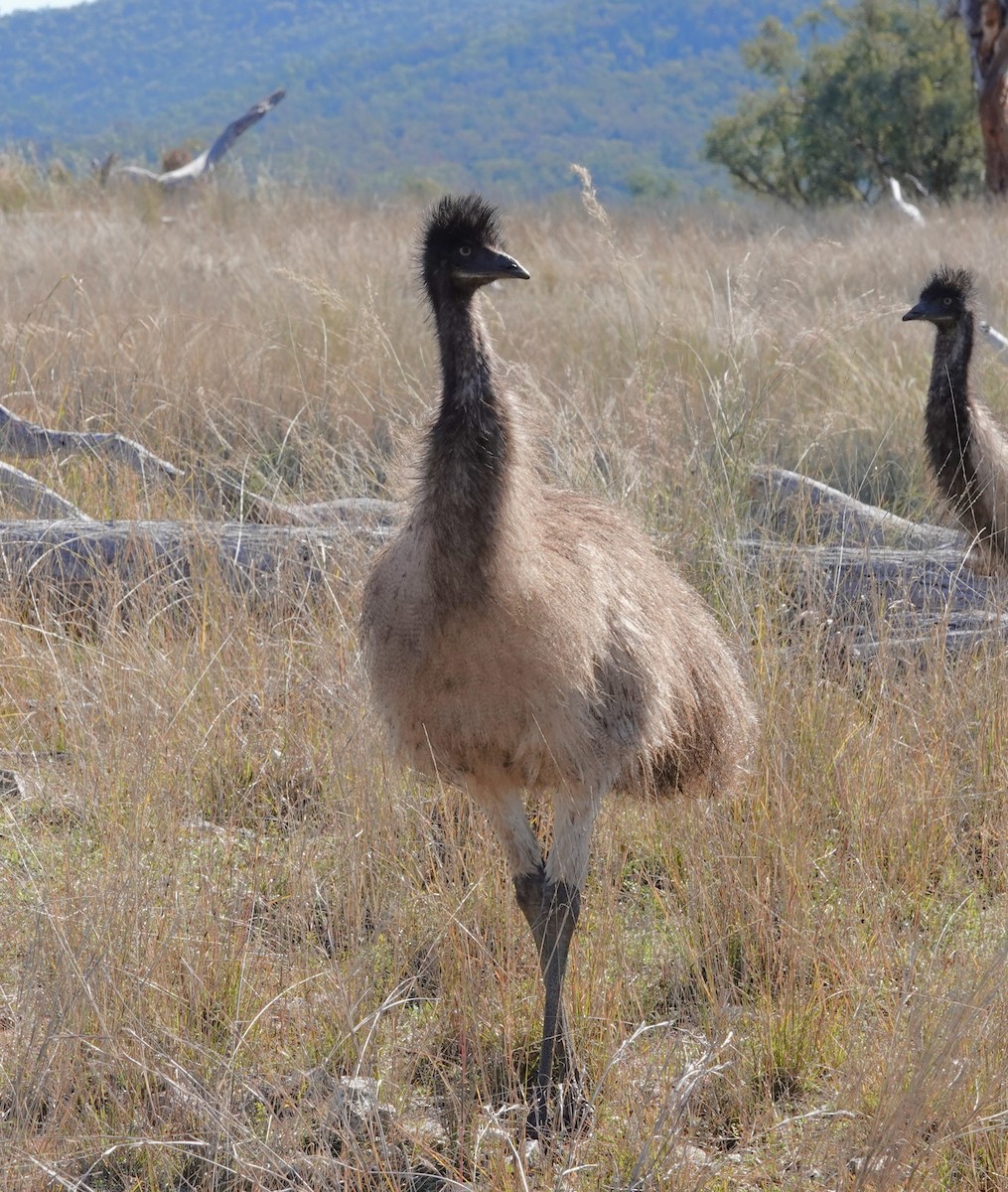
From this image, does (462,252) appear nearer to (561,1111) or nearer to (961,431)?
(561,1111)

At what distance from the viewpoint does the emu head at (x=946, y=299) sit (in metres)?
5.06

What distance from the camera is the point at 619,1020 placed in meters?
3.01

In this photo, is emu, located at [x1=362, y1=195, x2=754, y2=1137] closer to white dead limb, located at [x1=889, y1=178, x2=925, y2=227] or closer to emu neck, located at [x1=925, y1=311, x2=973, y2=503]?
emu neck, located at [x1=925, y1=311, x2=973, y2=503]

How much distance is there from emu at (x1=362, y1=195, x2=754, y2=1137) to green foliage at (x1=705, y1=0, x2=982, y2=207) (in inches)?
672

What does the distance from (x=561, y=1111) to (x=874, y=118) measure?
19.4m

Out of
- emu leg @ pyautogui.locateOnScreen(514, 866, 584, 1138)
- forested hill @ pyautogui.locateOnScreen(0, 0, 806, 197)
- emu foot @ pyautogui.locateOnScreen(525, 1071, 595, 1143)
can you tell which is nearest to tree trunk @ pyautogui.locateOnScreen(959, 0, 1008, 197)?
emu leg @ pyautogui.locateOnScreen(514, 866, 584, 1138)

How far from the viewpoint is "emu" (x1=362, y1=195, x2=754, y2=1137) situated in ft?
8.49

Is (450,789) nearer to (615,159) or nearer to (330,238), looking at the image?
(330,238)

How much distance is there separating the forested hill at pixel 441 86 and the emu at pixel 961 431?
142ft

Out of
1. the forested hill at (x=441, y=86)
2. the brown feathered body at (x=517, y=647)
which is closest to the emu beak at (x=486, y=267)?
the brown feathered body at (x=517, y=647)

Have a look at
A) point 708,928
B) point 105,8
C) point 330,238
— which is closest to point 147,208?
point 330,238

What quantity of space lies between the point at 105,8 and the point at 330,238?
20424 cm

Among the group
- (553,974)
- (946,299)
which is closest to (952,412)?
(946,299)

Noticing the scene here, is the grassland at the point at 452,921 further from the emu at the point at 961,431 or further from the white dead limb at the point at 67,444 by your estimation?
the emu at the point at 961,431
